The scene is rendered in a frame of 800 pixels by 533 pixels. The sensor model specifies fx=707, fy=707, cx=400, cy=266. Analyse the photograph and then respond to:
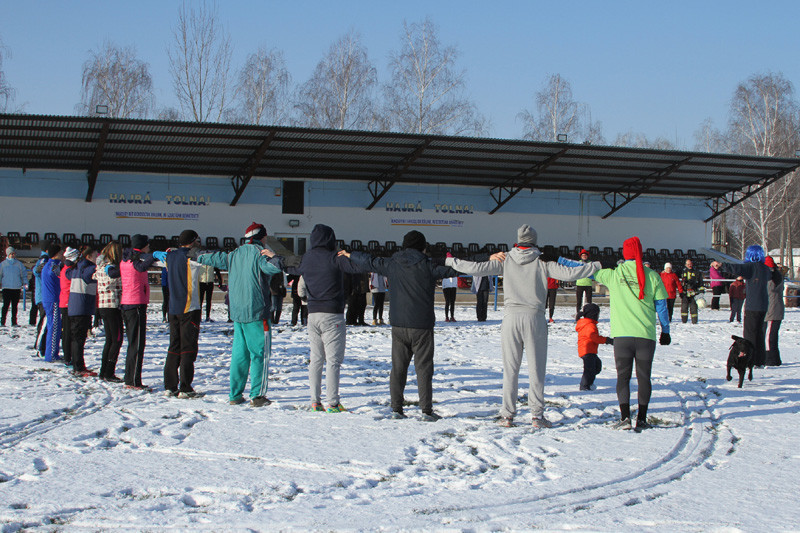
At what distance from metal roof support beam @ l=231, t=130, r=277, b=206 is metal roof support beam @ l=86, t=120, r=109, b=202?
528 cm

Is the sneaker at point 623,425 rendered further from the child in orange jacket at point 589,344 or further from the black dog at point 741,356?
the black dog at point 741,356

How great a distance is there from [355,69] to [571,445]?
36530 mm

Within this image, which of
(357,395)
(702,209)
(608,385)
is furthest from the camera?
(702,209)

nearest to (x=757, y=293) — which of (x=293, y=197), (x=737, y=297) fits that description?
(x=737, y=297)

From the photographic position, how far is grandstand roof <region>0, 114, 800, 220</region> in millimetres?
25266

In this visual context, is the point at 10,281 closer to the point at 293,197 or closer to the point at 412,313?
the point at 412,313

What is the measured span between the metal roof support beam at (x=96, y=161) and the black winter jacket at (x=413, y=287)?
67.9 ft

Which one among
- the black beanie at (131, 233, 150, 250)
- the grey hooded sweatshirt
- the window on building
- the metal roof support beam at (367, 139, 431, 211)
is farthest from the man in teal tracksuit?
the window on building

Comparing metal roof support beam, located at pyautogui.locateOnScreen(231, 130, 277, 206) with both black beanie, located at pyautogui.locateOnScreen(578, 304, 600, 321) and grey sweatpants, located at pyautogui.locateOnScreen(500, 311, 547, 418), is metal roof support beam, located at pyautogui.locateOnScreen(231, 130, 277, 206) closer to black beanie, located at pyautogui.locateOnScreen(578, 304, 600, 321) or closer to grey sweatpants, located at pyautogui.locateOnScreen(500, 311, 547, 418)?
black beanie, located at pyautogui.locateOnScreen(578, 304, 600, 321)

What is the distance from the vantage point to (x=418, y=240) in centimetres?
→ 615

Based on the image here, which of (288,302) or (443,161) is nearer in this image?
(288,302)

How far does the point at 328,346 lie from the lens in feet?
20.5

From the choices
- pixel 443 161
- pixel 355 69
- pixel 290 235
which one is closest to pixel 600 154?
pixel 443 161

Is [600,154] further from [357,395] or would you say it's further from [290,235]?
Answer: [357,395]
